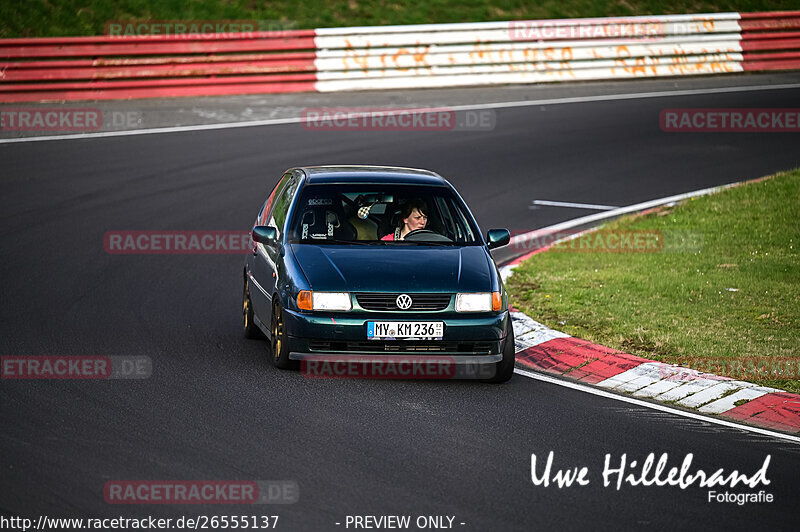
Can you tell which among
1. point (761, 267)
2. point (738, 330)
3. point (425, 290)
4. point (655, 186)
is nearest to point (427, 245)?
point (425, 290)

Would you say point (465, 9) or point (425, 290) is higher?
point (465, 9)

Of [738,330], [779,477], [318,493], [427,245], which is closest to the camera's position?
[318,493]

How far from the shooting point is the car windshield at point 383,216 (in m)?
9.94

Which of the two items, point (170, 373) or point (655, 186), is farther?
point (655, 186)

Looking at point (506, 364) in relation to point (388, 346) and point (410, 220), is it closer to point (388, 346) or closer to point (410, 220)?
point (388, 346)

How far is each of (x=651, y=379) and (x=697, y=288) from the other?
128 inches

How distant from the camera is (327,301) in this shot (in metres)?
8.87

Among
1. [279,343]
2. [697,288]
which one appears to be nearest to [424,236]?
[279,343]

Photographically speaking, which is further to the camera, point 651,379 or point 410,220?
point 410,220

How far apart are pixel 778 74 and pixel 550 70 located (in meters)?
5.92

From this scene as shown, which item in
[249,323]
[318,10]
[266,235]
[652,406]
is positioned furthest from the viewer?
[318,10]

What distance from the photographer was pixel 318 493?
21.5ft

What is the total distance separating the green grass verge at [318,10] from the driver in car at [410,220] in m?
17.1

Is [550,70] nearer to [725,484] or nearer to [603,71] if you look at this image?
[603,71]
